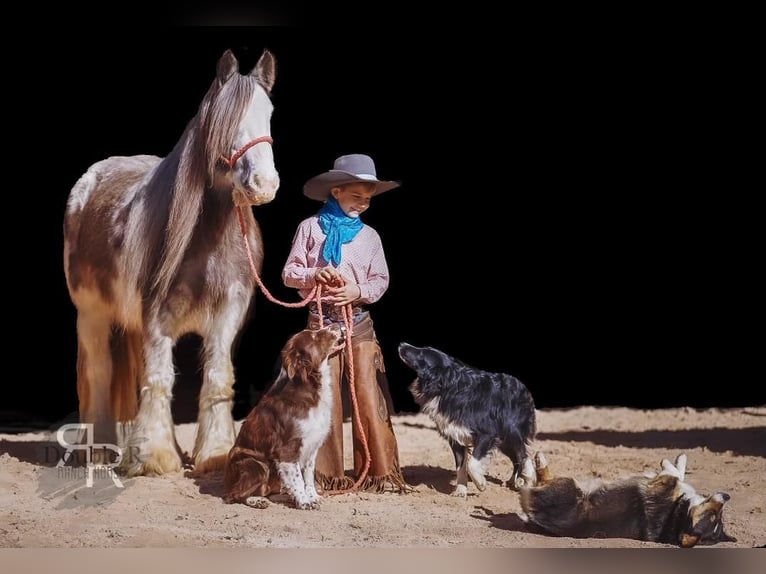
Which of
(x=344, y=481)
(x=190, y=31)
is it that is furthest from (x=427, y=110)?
(x=344, y=481)

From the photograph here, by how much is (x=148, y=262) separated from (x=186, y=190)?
425 mm

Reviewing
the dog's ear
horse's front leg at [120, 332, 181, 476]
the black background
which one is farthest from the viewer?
the black background

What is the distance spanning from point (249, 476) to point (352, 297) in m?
0.98

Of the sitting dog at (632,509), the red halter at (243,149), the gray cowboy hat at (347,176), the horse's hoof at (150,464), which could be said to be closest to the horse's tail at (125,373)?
the horse's hoof at (150,464)

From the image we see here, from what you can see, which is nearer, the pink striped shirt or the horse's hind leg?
the pink striped shirt

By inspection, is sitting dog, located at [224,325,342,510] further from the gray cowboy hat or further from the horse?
the gray cowboy hat

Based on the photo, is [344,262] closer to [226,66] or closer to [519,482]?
[226,66]

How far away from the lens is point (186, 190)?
17.0ft

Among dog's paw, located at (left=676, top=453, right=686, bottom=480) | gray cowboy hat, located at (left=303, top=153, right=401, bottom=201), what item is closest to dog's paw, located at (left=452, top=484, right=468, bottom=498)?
dog's paw, located at (left=676, top=453, right=686, bottom=480)

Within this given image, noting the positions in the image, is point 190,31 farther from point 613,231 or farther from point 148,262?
point 613,231

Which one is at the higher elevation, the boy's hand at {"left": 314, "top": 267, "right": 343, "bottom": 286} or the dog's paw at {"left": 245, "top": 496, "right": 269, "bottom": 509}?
the boy's hand at {"left": 314, "top": 267, "right": 343, "bottom": 286}

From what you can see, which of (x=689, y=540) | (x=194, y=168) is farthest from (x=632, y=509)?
(x=194, y=168)

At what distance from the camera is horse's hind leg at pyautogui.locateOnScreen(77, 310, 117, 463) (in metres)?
5.48

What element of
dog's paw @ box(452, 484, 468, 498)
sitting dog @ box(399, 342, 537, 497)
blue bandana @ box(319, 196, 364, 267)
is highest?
blue bandana @ box(319, 196, 364, 267)
